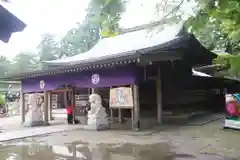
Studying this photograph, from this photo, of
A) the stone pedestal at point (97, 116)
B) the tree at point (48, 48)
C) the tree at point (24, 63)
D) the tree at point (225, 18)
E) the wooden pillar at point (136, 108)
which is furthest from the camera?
the tree at point (48, 48)

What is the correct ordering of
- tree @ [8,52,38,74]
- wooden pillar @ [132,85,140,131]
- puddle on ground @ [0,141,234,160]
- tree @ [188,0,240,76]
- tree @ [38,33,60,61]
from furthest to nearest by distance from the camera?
tree @ [38,33,60,61]
tree @ [8,52,38,74]
wooden pillar @ [132,85,140,131]
puddle on ground @ [0,141,234,160]
tree @ [188,0,240,76]

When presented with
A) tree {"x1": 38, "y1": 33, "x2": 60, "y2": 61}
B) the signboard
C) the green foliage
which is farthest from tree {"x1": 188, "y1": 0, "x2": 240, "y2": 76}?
tree {"x1": 38, "y1": 33, "x2": 60, "y2": 61}

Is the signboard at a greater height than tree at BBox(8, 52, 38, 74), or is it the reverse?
tree at BBox(8, 52, 38, 74)

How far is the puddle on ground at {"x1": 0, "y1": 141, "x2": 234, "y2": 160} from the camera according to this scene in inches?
250

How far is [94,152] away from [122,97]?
3915mm

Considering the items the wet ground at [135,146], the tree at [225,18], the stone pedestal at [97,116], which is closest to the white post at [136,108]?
the wet ground at [135,146]

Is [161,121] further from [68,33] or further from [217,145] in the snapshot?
[68,33]

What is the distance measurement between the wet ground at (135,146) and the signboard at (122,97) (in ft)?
3.76

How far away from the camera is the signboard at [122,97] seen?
10430mm

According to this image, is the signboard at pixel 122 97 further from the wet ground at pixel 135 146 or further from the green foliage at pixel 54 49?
the green foliage at pixel 54 49

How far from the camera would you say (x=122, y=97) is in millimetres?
10664

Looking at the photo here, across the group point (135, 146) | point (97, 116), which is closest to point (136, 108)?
point (97, 116)

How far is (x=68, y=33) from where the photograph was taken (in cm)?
3619

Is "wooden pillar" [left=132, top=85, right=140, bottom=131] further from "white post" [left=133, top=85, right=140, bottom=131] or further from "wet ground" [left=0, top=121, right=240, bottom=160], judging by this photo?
"wet ground" [left=0, top=121, right=240, bottom=160]
